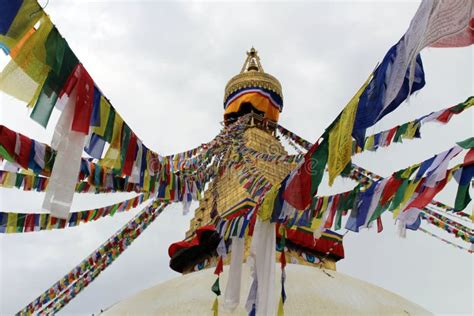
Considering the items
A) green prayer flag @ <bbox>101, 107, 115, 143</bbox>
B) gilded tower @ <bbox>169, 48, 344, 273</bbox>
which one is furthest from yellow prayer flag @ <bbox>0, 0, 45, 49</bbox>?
gilded tower @ <bbox>169, 48, 344, 273</bbox>

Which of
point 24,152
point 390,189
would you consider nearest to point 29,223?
point 24,152

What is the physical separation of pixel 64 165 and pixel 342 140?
201cm

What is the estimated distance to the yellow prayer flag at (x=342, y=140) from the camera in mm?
3312

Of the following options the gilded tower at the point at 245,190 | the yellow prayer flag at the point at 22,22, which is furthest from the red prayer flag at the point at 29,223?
the gilded tower at the point at 245,190

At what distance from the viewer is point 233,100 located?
14.8 metres

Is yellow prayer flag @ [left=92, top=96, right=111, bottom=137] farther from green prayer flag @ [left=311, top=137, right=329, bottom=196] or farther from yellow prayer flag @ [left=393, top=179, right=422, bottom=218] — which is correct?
yellow prayer flag @ [left=393, top=179, right=422, bottom=218]

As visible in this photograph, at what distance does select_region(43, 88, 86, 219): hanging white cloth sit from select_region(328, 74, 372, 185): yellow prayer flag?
185cm

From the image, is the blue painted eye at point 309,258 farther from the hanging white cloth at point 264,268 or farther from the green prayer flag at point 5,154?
the green prayer flag at point 5,154

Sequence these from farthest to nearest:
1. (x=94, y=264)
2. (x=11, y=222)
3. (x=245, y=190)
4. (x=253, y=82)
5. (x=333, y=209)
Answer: (x=253, y=82)
(x=245, y=190)
(x=94, y=264)
(x=11, y=222)
(x=333, y=209)

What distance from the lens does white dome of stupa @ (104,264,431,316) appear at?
6.63 m

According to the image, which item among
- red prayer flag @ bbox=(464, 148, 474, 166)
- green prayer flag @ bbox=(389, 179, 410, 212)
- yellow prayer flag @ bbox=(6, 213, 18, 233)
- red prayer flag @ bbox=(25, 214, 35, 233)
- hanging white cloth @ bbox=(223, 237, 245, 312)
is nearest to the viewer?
red prayer flag @ bbox=(464, 148, 474, 166)

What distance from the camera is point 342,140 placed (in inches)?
133

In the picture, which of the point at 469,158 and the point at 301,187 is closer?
the point at 469,158

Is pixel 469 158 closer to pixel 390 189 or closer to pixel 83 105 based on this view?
pixel 390 189
